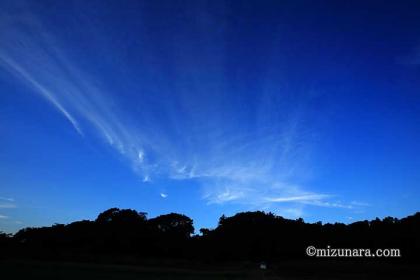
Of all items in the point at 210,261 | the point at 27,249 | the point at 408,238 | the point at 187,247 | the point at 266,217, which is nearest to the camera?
the point at 27,249

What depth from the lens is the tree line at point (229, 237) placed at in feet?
248

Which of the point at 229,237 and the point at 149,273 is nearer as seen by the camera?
the point at 149,273

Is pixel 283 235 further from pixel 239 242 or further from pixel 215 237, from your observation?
pixel 215 237

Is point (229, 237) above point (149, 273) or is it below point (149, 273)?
above

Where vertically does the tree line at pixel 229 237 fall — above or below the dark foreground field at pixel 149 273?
above

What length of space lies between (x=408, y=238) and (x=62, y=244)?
76.7m

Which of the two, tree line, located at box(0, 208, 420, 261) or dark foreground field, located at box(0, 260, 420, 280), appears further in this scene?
tree line, located at box(0, 208, 420, 261)

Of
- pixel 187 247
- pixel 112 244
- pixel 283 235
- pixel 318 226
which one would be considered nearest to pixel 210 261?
pixel 187 247

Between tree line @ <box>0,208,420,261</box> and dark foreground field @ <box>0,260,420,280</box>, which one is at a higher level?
tree line @ <box>0,208,420,261</box>

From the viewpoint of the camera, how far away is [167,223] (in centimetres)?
10275

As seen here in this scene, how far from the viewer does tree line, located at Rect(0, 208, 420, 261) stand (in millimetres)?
75625

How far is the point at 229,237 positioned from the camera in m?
90.4

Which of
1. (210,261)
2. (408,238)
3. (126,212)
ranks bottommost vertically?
(210,261)

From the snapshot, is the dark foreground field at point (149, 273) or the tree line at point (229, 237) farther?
the tree line at point (229, 237)
